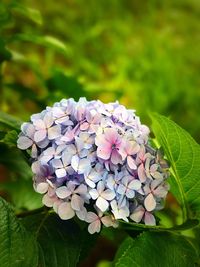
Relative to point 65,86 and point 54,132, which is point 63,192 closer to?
point 54,132

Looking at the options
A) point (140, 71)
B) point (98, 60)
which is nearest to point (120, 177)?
point (140, 71)

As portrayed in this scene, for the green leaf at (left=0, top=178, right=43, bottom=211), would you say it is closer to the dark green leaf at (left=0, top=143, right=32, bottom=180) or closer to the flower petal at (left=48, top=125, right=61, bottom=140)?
the dark green leaf at (left=0, top=143, right=32, bottom=180)

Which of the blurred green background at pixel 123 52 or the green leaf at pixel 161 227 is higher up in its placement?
the green leaf at pixel 161 227

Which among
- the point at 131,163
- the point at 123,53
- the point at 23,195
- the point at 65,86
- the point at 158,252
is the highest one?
the point at 131,163

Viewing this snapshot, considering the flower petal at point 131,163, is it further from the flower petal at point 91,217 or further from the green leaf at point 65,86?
the green leaf at point 65,86

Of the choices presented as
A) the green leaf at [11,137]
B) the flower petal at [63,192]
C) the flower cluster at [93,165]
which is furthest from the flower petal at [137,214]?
the green leaf at [11,137]

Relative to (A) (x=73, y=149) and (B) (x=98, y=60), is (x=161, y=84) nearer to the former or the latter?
(B) (x=98, y=60)

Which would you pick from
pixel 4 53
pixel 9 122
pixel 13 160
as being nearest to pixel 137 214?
pixel 9 122

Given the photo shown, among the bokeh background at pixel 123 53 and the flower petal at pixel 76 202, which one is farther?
the bokeh background at pixel 123 53
